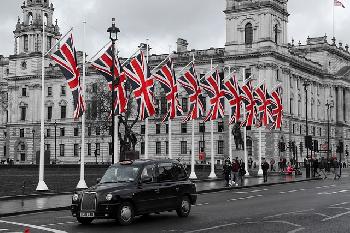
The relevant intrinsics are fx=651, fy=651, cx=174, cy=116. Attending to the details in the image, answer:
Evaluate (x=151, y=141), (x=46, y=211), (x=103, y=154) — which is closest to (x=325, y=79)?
(x=151, y=141)

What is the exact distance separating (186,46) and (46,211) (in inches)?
3737

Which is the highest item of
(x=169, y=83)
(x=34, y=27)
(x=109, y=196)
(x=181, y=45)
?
(x=34, y=27)

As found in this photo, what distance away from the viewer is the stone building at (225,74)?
101 m

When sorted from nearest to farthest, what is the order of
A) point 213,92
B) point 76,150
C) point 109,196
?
point 109,196 < point 213,92 < point 76,150

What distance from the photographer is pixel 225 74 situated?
10244 centimetres

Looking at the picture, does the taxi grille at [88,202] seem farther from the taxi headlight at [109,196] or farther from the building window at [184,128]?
the building window at [184,128]

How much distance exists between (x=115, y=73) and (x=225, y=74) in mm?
66358

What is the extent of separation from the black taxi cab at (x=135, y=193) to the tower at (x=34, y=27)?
104m

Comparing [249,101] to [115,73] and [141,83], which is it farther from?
[115,73]

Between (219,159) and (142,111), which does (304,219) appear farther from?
(219,159)

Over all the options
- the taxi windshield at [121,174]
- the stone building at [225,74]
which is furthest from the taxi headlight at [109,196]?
the stone building at [225,74]

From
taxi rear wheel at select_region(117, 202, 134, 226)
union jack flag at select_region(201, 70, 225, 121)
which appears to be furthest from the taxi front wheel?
union jack flag at select_region(201, 70, 225, 121)

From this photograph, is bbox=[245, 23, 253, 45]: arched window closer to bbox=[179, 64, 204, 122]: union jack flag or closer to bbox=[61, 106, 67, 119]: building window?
bbox=[61, 106, 67, 119]: building window

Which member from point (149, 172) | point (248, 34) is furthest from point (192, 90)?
point (248, 34)
